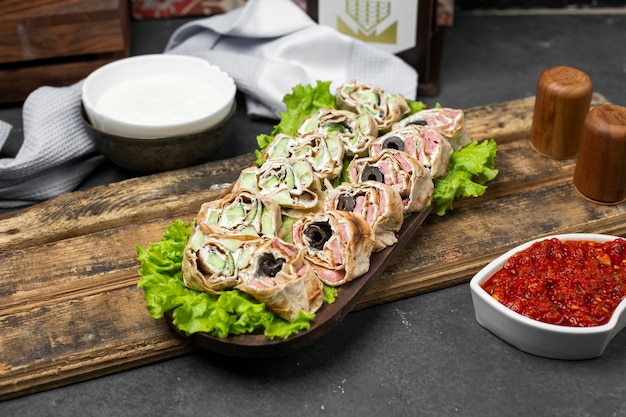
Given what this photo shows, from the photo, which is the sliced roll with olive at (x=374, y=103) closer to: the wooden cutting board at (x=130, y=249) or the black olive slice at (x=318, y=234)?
the wooden cutting board at (x=130, y=249)

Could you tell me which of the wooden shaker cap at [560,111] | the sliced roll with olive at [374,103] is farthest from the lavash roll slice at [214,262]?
the wooden shaker cap at [560,111]

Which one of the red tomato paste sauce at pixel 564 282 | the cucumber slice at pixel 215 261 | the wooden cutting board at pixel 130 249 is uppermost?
the cucumber slice at pixel 215 261

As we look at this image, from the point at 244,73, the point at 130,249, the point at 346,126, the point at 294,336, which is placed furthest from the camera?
the point at 244,73

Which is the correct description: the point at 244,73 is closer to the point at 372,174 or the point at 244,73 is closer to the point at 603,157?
the point at 372,174

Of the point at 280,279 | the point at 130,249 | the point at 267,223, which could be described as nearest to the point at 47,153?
the point at 130,249

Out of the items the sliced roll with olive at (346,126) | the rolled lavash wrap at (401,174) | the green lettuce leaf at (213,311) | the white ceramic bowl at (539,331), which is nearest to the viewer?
the green lettuce leaf at (213,311)

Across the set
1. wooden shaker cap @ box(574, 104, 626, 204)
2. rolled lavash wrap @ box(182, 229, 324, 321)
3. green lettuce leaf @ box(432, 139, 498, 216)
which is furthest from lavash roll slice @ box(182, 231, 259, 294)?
wooden shaker cap @ box(574, 104, 626, 204)

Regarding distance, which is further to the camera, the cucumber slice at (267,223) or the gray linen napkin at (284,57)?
the gray linen napkin at (284,57)
